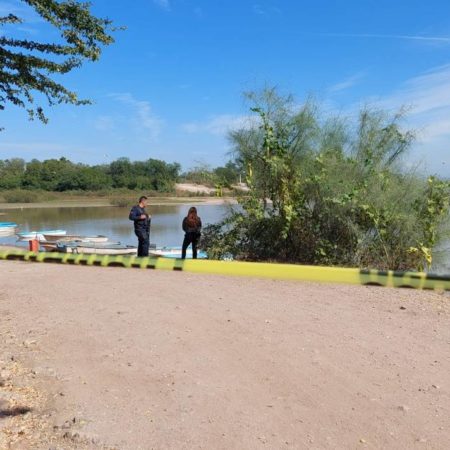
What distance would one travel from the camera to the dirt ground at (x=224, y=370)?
3.51 m

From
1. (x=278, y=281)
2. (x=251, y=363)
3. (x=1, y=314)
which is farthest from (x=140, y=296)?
(x=251, y=363)

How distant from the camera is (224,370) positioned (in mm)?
4566

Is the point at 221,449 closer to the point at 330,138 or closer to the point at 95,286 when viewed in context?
the point at 95,286

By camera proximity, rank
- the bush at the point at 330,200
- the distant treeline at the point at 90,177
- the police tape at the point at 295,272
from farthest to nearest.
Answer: the distant treeline at the point at 90,177, the bush at the point at 330,200, the police tape at the point at 295,272

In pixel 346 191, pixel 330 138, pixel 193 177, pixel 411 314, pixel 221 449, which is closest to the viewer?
pixel 221 449

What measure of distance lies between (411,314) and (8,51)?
5.40 meters

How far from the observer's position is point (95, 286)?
837cm

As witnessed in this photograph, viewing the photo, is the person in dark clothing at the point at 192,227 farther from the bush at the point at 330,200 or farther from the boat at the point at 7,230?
the boat at the point at 7,230

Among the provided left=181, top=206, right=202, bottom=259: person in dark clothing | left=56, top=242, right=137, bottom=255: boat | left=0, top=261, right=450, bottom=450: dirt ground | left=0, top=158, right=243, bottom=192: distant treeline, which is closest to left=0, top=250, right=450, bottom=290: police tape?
left=0, top=261, right=450, bottom=450: dirt ground

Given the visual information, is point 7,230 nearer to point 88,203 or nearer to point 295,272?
point 295,272

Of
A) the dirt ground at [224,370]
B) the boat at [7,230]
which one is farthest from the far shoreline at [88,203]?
the dirt ground at [224,370]

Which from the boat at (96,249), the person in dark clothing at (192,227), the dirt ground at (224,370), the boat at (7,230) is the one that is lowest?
the boat at (7,230)

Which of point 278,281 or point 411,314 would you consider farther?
point 278,281

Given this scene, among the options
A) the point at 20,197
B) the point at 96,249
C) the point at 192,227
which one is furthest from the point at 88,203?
the point at 192,227
